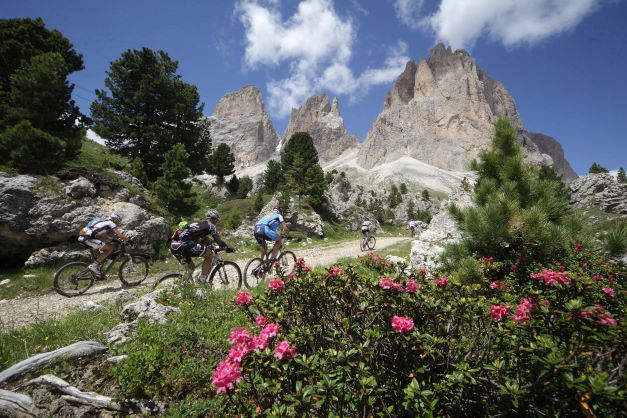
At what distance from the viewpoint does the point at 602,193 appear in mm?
37031

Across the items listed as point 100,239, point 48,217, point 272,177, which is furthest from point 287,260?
point 272,177

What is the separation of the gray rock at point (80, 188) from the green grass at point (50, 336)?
869 centimetres

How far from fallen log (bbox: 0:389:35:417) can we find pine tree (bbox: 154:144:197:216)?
18094mm

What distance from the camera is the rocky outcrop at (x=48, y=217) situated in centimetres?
1096

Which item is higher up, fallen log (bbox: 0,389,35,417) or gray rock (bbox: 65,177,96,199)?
gray rock (bbox: 65,177,96,199)

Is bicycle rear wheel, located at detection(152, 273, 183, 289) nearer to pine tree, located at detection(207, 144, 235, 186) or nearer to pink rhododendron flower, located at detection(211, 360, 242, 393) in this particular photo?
pink rhododendron flower, located at detection(211, 360, 242, 393)

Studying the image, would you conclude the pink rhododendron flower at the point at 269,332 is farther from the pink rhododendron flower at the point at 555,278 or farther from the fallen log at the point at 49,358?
the fallen log at the point at 49,358

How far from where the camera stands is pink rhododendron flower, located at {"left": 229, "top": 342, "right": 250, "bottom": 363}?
7.58 feet

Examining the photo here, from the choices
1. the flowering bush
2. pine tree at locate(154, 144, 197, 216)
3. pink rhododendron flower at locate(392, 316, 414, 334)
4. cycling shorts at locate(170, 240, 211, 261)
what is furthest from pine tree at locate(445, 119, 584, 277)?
pine tree at locate(154, 144, 197, 216)

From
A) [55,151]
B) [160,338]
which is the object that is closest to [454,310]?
[160,338]

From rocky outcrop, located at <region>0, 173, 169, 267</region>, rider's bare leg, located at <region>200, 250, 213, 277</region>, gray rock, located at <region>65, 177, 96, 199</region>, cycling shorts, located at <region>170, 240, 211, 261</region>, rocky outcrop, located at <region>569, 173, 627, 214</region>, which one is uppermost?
gray rock, located at <region>65, 177, 96, 199</region>

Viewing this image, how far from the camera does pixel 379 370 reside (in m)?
2.94

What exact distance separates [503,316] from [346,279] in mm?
1791

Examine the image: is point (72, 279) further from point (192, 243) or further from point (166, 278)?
point (192, 243)
